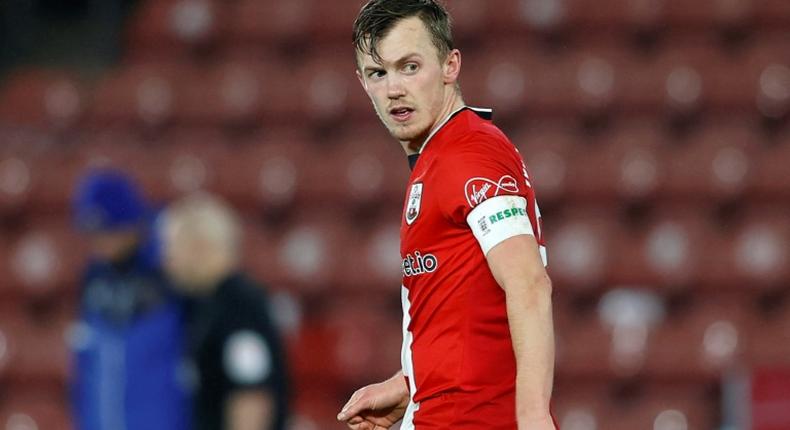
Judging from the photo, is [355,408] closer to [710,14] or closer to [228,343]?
[228,343]

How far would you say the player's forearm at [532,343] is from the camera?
7.19ft

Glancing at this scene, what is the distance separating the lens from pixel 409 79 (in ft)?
8.05

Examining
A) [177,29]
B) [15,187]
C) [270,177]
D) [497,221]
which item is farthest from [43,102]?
[497,221]

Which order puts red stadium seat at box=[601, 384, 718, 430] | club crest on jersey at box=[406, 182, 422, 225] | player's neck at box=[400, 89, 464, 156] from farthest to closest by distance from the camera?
red stadium seat at box=[601, 384, 718, 430]
player's neck at box=[400, 89, 464, 156]
club crest on jersey at box=[406, 182, 422, 225]

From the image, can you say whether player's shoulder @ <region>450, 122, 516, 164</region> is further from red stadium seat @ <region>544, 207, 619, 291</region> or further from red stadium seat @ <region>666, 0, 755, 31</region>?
red stadium seat @ <region>666, 0, 755, 31</region>

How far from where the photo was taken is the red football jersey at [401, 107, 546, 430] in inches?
91.2

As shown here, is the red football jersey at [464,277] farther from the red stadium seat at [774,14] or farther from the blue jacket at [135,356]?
the red stadium seat at [774,14]

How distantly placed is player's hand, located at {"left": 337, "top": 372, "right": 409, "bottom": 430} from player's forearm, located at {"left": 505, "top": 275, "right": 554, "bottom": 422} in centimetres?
44

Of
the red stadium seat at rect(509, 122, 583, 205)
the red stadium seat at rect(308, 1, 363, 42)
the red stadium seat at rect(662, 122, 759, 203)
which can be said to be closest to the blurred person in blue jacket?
the red stadium seat at rect(509, 122, 583, 205)

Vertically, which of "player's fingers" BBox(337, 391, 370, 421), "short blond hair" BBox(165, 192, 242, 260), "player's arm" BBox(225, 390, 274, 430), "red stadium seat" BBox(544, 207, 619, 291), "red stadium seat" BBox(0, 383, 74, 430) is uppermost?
"short blond hair" BBox(165, 192, 242, 260)

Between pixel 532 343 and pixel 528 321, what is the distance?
4cm

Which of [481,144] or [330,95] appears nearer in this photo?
[481,144]

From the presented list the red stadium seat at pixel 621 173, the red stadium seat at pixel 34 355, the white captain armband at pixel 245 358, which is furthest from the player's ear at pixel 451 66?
the red stadium seat at pixel 34 355

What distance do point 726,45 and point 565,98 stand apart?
1021 millimetres
